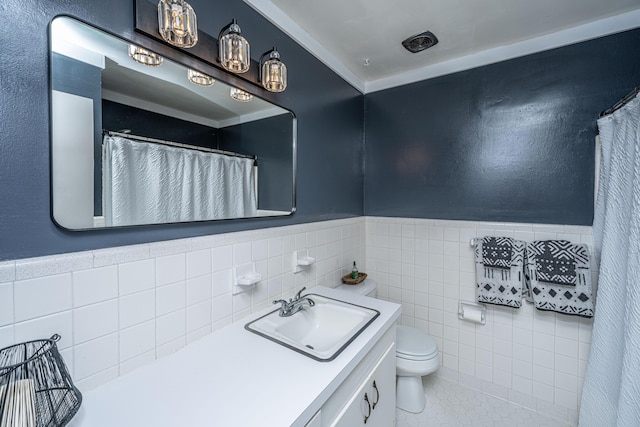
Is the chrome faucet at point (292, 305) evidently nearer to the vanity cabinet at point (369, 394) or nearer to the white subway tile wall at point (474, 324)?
the vanity cabinet at point (369, 394)

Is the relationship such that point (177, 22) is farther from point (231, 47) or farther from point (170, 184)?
point (170, 184)

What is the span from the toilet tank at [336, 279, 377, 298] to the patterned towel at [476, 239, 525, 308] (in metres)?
0.72

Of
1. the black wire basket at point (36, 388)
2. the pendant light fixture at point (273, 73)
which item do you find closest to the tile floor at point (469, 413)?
the black wire basket at point (36, 388)

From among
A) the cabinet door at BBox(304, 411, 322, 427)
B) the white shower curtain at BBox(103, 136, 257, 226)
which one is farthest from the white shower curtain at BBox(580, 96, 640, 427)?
the white shower curtain at BBox(103, 136, 257, 226)

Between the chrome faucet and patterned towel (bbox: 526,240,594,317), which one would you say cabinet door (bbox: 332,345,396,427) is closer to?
the chrome faucet

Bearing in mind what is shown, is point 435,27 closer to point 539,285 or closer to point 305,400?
point 539,285

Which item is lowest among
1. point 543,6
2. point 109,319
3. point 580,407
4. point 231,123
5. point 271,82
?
point 580,407

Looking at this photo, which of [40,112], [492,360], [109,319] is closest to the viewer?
[40,112]

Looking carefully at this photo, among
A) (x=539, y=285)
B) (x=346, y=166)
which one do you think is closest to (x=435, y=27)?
(x=346, y=166)

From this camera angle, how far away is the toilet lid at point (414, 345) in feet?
5.46

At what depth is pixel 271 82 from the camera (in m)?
1.29

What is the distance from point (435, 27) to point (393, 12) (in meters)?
0.31

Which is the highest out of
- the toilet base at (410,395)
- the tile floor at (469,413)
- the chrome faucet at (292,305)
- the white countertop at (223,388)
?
the chrome faucet at (292,305)

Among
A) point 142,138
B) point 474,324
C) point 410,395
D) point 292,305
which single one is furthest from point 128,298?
point 474,324
